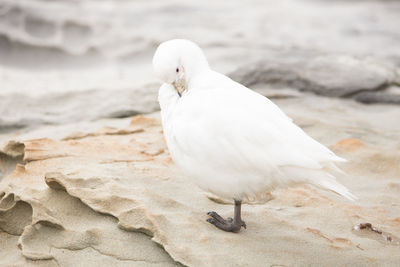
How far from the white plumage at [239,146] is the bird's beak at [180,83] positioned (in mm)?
94

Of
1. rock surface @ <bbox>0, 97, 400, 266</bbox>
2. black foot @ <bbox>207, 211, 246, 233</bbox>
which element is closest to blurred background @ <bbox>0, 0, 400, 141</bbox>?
rock surface @ <bbox>0, 97, 400, 266</bbox>

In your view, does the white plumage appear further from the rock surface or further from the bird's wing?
the rock surface

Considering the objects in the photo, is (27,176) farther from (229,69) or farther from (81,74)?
(81,74)

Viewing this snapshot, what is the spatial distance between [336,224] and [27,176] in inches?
79.9

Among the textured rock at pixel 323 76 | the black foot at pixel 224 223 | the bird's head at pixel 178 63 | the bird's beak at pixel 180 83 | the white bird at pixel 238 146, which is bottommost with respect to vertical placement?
the black foot at pixel 224 223

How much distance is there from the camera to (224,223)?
11.6 ft

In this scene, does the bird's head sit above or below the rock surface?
above

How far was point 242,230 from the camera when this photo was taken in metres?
3.55

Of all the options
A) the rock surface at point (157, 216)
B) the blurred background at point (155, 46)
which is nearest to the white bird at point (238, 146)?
the rock surface at point (157, 216)

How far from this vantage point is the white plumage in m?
3.20

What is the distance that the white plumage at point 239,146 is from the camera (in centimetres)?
320

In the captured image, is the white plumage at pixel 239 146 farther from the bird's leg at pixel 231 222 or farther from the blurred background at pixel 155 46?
the blurred background at pixel 155 46

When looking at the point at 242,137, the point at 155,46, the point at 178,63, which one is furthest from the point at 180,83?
the point at 155,46

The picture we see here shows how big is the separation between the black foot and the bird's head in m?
0.77
